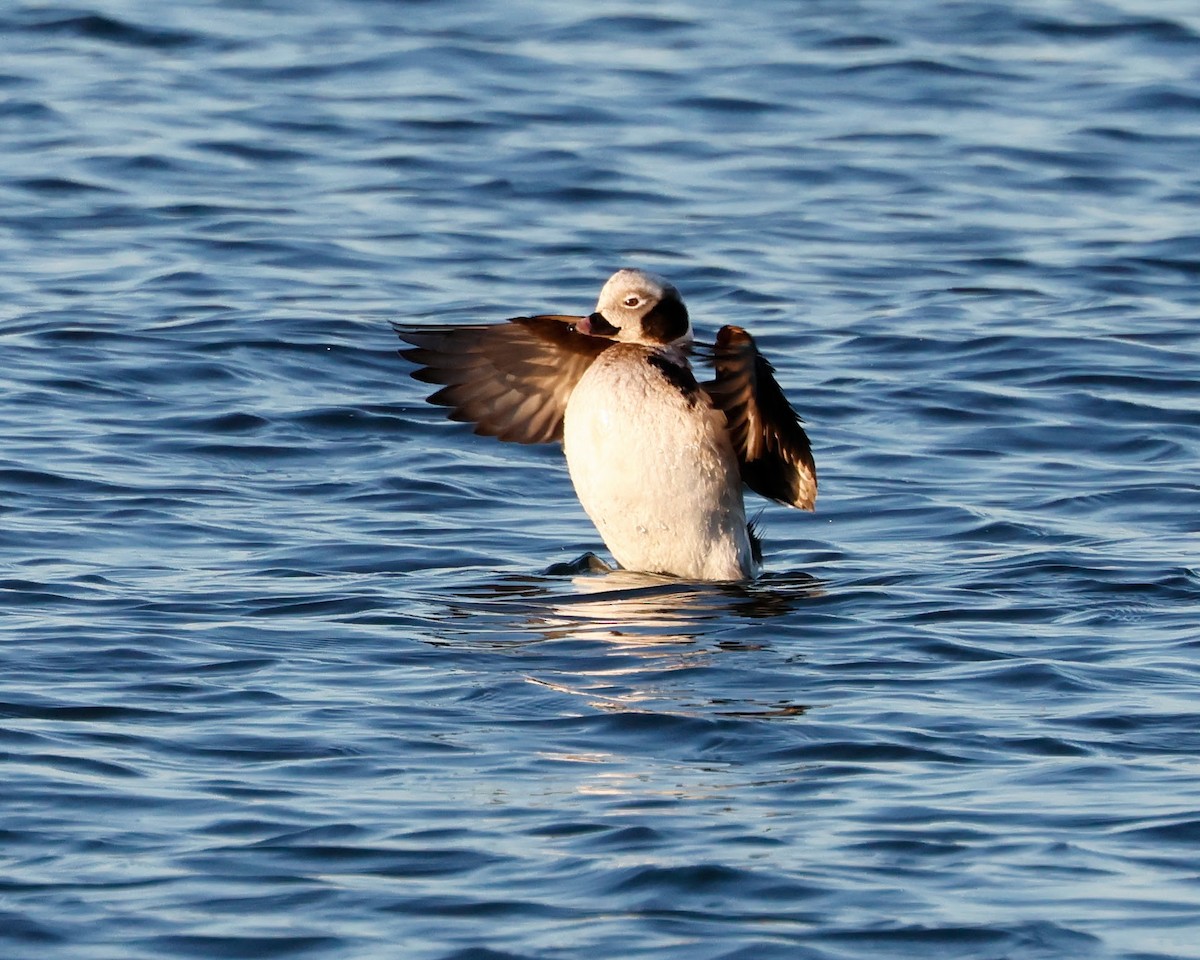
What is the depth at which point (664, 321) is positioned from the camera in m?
10.1

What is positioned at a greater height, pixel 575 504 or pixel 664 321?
pixel 664 321

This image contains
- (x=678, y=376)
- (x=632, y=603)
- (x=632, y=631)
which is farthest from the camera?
(x=678, y=376)

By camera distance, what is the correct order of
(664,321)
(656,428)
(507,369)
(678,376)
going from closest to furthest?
(656,428) → (678,376) → (664,321) → (507,369)

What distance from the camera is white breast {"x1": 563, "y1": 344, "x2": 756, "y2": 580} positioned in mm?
9859

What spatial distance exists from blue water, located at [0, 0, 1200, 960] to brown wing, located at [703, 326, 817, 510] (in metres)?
0.45

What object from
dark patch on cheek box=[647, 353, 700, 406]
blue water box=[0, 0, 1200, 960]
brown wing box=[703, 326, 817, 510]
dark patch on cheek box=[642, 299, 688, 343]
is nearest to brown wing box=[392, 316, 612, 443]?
dark patch on cheek box=[642, 299, 688, 343]

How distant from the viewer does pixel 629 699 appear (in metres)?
8.11

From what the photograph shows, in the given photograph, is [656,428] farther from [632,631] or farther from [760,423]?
[632,631]

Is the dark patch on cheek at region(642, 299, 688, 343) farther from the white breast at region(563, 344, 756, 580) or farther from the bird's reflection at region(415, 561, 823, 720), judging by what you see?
the bird's reflection at region(415, 561, 823, 720)

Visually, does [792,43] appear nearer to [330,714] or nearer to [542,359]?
[542,359]

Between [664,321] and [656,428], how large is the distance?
1.80 ft

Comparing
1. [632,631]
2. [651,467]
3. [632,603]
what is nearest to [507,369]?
[651,467]

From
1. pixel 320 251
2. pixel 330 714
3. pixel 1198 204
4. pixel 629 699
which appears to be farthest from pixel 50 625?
pixel 1198 204

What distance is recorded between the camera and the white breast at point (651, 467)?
9859 millimetres
